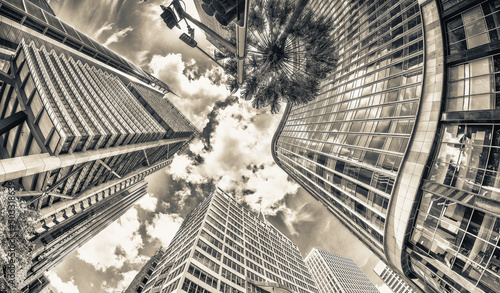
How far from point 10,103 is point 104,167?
21942 millimetres

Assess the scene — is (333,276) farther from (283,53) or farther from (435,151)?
(283,53)

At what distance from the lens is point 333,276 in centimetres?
10444

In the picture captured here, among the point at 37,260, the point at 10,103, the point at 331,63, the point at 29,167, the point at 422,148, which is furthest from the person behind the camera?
the point at 37,260

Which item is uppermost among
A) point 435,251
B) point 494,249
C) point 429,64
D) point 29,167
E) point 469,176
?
point 29,167

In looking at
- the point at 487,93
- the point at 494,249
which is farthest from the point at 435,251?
the point at 487,93

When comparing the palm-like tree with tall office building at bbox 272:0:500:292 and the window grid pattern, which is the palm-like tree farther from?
the window grid pattern

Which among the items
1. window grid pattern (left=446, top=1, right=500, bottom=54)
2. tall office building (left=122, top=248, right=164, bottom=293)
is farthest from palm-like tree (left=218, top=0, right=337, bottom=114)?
tall office building (left=122, top=248, right=164, bottom=293)

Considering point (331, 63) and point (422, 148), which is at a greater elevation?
point (331, 63)

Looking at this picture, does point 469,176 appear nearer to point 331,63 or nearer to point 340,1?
point 331,63

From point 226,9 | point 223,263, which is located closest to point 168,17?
point 226,9

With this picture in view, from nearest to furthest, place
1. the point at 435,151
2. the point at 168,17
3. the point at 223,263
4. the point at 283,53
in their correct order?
the point at 168,17 → the point at 283,53 → the point at 435,151 → the point at 223,263

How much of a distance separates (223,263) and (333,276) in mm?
97197

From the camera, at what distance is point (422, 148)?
53.5 ft

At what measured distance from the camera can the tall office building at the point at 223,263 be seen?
106ft
